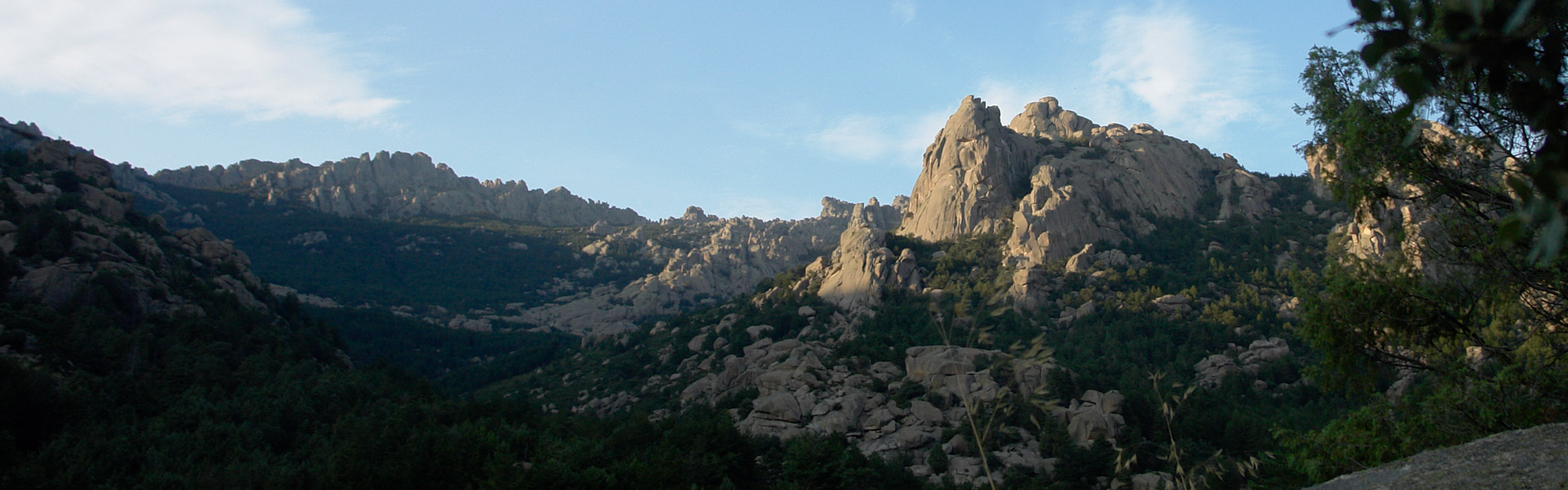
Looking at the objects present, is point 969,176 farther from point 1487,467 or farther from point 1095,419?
point 1487,467

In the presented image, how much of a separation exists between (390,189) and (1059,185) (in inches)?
5282

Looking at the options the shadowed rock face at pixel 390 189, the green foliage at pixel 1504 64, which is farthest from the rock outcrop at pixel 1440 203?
the shadowed rock face at pixel 390 189

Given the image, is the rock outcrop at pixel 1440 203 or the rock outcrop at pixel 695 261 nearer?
the rock outcrop at pixel 1440 203

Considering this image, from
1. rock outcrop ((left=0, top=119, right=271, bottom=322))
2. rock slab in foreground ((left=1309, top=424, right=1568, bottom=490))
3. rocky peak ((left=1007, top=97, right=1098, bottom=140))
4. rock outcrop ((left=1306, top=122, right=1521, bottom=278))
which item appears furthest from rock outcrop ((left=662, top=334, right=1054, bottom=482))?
rocky peak ((left=1007, top=97, right=1098, bottom=140))

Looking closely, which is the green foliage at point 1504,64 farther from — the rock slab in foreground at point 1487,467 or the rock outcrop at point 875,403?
the rock outcrop at point 875,403

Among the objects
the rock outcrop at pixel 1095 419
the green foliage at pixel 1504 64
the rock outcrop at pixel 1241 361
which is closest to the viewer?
the green foliage at pixel 1504 64

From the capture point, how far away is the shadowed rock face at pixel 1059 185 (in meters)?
72.9

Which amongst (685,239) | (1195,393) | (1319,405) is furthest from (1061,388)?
(685,239)

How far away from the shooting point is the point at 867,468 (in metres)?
29.8

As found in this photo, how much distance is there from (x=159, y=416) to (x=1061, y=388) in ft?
138

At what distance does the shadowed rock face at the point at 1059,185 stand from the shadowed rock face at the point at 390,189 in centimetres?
10577

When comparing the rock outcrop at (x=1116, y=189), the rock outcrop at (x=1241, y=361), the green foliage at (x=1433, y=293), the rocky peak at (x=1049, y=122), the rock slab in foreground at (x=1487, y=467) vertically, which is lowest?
the rock outcrop at (x=1241, y=361)

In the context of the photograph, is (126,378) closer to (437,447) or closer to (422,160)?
(437,447)

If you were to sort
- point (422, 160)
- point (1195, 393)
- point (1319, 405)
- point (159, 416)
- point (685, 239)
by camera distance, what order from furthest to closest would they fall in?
point (422, 160)
point (685, 239)
point (1195, 393)
point (1319, 405)
point (159, 416)
